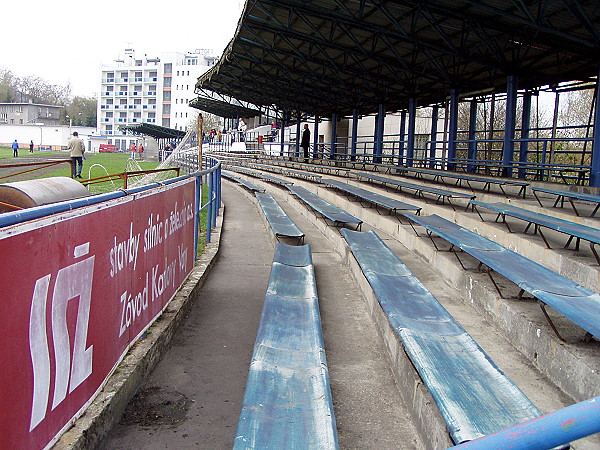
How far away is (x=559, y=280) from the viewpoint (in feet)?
15.6

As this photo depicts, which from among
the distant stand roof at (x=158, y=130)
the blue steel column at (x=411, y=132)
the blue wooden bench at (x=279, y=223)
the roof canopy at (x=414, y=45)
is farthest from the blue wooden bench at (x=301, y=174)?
the distant stand roof at (x=158, y=130)

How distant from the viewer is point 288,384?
3516mm

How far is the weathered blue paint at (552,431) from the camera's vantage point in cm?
129

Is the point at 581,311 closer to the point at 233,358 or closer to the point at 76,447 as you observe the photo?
the point at 233,358

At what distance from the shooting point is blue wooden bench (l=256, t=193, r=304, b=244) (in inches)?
350

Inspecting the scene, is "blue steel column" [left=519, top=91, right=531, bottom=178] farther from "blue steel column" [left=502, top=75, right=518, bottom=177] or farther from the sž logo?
the sž logo

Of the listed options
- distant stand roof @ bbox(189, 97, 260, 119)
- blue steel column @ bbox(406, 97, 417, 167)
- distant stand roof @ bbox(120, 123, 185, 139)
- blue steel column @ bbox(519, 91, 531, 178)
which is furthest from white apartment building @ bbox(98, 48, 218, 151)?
blue steel column @ bbox(519, 91, 531, 178)

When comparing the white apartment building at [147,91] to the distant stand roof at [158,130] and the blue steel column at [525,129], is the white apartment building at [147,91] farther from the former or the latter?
the blue steel column at [525,129]

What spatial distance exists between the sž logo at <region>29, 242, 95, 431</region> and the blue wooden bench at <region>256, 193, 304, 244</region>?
5.80m

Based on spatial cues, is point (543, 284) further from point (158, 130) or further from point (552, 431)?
point (158, 130)

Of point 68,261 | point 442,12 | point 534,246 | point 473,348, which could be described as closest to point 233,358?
Answer: point 473,348

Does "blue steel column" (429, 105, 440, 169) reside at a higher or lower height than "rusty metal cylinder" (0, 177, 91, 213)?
higher

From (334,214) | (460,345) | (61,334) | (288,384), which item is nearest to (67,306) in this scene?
(61,334)

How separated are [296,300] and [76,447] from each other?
2.79 metres
